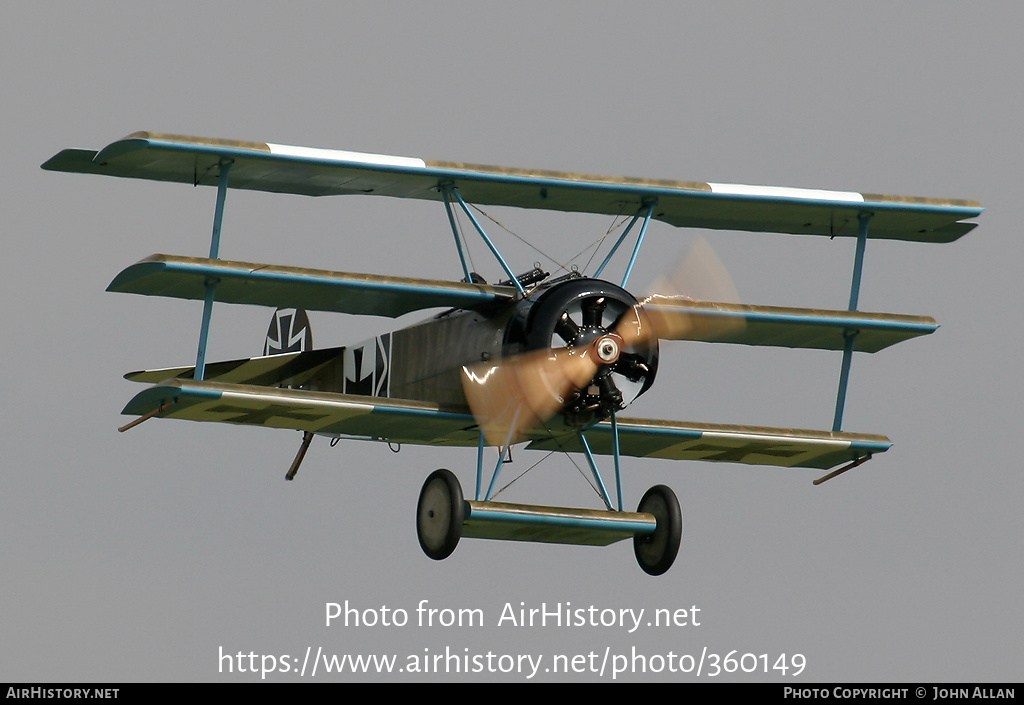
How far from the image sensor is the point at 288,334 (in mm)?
27609

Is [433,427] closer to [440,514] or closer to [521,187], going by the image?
[440,514]

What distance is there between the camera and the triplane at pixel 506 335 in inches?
854

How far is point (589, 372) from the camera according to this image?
2156cm

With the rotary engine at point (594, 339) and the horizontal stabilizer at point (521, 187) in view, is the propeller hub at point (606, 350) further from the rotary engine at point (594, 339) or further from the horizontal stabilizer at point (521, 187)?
the horizontal stabilizer at point (521, 187)

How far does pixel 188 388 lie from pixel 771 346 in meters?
6.91

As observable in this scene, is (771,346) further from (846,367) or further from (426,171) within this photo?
(426,171)

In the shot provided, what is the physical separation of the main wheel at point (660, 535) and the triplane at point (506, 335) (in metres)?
0.02

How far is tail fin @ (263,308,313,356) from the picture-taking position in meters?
27.2

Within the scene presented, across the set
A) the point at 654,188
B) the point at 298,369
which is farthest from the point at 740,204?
the point at 298,369

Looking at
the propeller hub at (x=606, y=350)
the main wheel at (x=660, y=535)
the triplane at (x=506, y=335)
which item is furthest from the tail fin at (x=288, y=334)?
the propeller hub at (x=606, y=350)

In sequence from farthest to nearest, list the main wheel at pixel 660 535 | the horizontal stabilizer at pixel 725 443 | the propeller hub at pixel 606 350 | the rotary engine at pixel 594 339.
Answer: the horizontal stabilizer at pixel 725 443, the main wheel at pixel 660 535, the rotary engine at pixel 594 339, the propeller hub at pixel 606 350

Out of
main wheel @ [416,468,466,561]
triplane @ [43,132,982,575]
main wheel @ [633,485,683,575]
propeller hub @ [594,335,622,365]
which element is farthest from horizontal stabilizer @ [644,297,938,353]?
main wheel @ [416,468,466,561]

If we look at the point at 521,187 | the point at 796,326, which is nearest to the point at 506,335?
the point at 521,187

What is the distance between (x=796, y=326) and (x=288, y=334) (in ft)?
22.5
